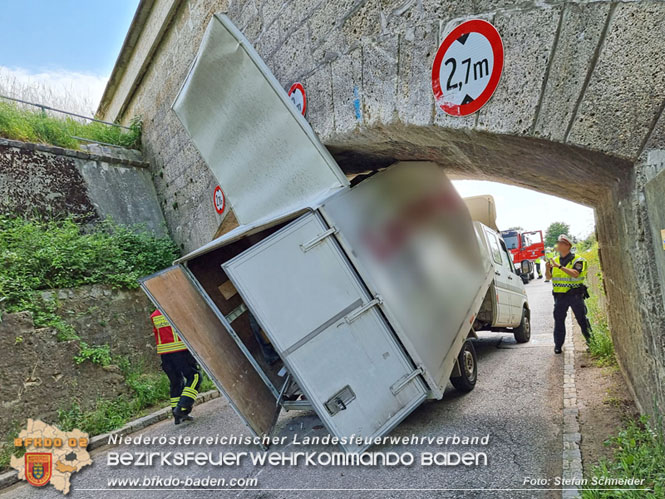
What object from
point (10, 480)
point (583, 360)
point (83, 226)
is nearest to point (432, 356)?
point (583, 360)

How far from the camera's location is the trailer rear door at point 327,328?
3.28 meters

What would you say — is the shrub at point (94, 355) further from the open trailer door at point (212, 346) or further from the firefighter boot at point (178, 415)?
the open trailer door at point (212, 346)

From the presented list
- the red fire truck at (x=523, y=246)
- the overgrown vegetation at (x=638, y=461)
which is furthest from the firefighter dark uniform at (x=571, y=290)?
the red fire truck at (x=523, y=246)

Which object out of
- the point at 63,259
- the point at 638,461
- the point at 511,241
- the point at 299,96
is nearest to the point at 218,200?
the point at 299,96

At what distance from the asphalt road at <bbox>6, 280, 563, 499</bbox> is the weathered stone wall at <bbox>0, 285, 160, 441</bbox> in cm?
92

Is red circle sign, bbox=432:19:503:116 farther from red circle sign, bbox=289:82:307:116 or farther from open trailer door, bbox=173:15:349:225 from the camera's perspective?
red circle sign, bbox=289:82:307:116

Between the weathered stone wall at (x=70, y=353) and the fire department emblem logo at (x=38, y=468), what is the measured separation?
0.43m

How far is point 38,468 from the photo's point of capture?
4500 mm

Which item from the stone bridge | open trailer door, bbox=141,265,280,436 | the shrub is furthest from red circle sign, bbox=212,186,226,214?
the shrub

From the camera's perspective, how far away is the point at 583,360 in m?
5.40

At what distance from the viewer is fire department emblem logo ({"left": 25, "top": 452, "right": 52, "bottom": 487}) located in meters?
4.34

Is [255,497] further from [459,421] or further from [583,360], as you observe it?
[583,360]

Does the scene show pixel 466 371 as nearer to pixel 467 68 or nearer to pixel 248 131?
pixel 467 68

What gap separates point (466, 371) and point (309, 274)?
2.51 m
